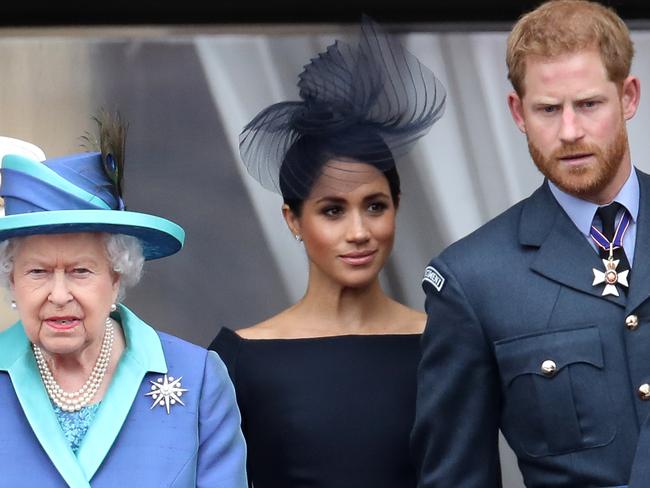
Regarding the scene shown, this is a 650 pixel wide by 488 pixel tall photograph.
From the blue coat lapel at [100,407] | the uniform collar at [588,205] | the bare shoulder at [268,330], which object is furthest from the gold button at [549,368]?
the bare shoulder at [268,330]

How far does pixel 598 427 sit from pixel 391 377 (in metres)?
0.86

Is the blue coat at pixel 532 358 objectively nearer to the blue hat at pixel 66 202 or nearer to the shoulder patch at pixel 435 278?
the shoulder patch at pixel 435 278

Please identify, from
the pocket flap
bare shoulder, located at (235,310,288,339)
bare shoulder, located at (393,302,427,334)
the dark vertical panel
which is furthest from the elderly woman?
the dark vertical panel

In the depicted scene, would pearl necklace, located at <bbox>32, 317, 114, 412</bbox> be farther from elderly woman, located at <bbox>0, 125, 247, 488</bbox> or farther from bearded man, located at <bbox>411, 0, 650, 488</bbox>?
bearded man, located at <bbox>411, 0, 650, 488</bbox>

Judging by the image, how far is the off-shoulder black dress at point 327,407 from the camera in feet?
14.3

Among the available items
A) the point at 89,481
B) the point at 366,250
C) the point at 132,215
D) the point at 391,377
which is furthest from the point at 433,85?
the point at 89,481

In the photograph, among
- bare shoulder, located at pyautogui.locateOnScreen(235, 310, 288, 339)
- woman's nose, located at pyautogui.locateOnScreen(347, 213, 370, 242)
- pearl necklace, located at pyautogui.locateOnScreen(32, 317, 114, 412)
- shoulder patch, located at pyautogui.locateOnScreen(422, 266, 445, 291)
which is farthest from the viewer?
bare shoulder, located at pyautogui.locateOnScreen(235, 310, 288, 339)

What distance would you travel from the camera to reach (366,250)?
451 centimetres

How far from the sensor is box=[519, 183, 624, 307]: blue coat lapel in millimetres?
3818

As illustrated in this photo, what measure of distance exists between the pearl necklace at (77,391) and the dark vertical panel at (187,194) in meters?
1.33

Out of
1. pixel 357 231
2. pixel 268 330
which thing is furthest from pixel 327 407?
pixel 357 231

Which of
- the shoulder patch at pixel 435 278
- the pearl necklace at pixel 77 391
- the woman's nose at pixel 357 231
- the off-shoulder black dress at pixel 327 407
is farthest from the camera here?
the woman's nose at pixel 357 231

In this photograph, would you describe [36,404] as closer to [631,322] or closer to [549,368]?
Answer: [549,368]

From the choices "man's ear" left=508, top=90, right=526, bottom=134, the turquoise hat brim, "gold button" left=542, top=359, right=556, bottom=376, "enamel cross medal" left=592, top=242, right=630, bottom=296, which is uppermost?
"man's ear" left=508, top=90, right=526, bottom=134
